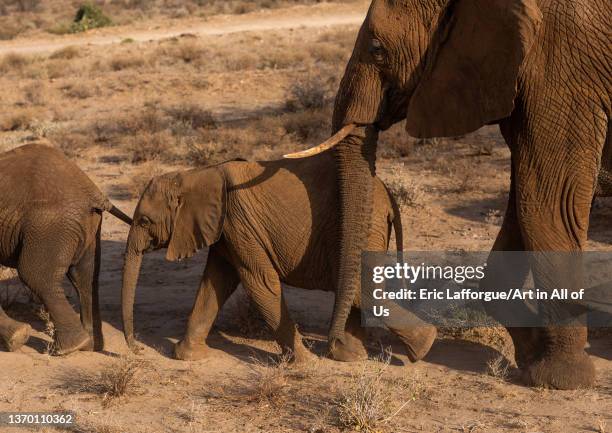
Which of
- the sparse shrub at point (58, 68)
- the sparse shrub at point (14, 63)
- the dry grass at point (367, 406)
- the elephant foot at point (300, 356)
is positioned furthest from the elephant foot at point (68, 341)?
the sparse shrub at point (14, 63)

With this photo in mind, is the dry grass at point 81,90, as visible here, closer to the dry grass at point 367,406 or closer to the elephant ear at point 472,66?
the elephant ear at point 472,66

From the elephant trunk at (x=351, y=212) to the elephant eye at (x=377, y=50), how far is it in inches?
17.0

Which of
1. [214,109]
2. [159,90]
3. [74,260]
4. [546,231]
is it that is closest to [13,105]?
[159,90]

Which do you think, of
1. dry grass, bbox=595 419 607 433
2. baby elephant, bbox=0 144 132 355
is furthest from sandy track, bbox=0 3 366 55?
dry grass, bbox=595 419 607 433

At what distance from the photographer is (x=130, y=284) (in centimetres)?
639

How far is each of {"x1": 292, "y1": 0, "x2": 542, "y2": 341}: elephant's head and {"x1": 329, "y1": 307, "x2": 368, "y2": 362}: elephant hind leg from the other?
0.46 m

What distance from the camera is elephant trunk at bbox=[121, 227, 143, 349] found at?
635cm

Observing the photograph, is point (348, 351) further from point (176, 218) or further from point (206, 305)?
point (176, 218)

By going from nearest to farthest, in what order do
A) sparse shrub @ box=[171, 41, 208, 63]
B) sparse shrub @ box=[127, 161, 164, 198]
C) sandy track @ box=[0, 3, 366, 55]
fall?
sparse shrub @ box=[127, 161, 164, 198]
sparse shrub @ box=[171, 41, 208, 63]
sandy track @ box=[0, 3, 366, 55]

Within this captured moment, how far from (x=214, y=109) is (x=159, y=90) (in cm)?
205

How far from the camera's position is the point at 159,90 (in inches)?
672

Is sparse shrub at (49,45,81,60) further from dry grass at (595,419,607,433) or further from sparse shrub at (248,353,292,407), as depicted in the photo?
dry grass at (595,419,607,433)

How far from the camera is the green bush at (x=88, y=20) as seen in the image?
31.1 m

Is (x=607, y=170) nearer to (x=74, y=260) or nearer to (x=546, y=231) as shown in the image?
(x=546, y=231)
